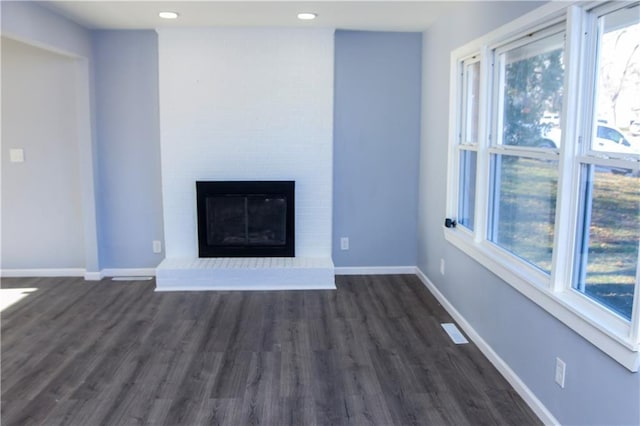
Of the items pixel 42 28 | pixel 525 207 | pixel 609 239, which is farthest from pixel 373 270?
pixel 42 28

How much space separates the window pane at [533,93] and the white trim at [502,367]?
1.29 meters

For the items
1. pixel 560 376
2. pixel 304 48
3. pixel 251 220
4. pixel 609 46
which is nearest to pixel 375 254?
pixel 251 220

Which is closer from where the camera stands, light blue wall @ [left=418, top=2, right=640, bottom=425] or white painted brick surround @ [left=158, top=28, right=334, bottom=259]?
light blue wall @ [left=418, top=2, right=640, bottom=425]

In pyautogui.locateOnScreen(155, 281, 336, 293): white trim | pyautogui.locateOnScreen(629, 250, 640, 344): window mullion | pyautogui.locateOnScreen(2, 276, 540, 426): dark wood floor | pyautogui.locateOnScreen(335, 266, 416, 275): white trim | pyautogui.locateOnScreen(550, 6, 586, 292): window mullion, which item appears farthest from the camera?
pyautogui.locateOnScreen(335, 266, 416, 275): white trim

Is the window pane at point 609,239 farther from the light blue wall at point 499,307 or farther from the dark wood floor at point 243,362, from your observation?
the dark wood floor at point 243,362

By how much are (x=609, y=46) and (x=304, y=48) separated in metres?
3.00

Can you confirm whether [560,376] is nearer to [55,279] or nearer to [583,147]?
[583,147]

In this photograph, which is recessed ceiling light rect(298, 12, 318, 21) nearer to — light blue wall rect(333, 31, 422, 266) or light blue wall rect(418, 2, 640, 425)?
light blue wall rect(333, 31, 422, 266)

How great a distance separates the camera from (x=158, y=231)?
5.02m

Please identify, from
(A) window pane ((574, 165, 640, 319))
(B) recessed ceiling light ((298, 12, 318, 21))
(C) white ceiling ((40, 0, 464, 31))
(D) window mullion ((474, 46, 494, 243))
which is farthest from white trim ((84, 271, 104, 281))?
(A) window pane ((574, 165, 640, 319))

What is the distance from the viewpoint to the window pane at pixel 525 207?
2.65 m

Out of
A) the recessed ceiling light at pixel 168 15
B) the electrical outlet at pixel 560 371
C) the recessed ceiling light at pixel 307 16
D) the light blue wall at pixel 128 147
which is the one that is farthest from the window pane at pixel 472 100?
the light blue wall at pixel 128 147

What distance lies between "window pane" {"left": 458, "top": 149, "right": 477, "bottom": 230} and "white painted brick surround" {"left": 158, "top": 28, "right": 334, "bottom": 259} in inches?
53.2

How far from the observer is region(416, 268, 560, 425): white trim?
2.53 metres
